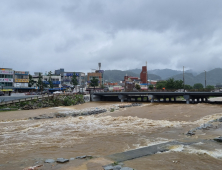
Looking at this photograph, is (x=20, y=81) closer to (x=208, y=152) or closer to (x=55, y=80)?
(x=55, y=80)

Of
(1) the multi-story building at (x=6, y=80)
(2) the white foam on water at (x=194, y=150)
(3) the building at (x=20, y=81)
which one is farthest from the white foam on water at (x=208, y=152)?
(3) the building at (x=20, y=81)

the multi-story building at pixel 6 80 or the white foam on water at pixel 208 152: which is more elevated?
the multi-story building at pixel 6 80

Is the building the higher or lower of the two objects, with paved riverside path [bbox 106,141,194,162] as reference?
higher

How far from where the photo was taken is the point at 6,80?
6575 centimetres

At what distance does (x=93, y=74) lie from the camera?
114 meters

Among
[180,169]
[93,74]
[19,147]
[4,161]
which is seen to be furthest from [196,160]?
[93,74]

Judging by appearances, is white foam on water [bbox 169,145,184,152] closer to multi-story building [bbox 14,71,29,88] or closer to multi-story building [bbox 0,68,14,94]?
multi-story building [bbox 0,68,14,94]

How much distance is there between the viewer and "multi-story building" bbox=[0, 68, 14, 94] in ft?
213

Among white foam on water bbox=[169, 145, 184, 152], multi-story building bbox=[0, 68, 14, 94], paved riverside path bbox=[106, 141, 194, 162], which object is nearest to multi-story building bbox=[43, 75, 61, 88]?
multi-story building bbox=[0, 68, 14, 94]

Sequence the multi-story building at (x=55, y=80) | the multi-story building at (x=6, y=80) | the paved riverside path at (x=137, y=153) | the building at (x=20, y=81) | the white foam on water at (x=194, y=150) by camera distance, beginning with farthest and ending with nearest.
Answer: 1. the multi-story building at (x=55, y=80)
2. the building at (x=20, y=81)
3. the multi-story building at (x=6, y=80)
4. the white foam on water at (x=194, y=150)
5. the paved riverside path at (x=137, y=153)

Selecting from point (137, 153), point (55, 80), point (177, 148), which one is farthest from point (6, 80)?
point (177, 148)

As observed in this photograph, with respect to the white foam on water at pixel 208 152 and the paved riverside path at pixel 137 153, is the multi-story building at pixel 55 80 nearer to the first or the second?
the paved riverside path at pixel 137 153

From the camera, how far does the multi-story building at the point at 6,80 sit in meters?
A: 64.9

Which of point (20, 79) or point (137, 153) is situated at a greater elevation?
point (20, 79)
